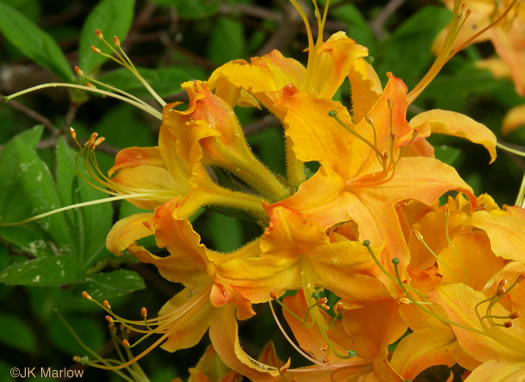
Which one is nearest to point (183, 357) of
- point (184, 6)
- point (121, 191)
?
point (184, 6)

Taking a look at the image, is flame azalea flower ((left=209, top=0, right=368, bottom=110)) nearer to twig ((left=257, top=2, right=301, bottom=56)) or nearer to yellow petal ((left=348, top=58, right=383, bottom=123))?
yellow petal ((left=348, top=58, right=383, bottom=123))

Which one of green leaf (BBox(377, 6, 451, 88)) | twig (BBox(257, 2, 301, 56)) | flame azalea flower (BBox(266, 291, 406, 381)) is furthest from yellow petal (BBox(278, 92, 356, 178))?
twig (BBox(257, 2, 301, 56))

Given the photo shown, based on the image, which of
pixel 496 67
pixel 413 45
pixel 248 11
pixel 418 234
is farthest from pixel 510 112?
pixel 418 234

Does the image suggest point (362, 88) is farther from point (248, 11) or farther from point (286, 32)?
point (248, 11)

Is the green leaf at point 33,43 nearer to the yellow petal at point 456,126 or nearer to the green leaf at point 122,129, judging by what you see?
the green leaf at point 122,129

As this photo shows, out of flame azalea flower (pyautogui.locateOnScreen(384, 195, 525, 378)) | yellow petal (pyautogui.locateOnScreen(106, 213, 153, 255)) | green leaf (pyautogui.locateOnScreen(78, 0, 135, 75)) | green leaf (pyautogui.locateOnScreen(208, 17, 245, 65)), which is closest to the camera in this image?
flame azalea flower (pyautogui.locateOnScreen(384, 195, 525, 378))

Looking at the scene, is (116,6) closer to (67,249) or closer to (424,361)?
(67,249)

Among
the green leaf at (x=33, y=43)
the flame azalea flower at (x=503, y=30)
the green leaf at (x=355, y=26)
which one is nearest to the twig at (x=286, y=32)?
the green leaf at (x=355, y=26)
